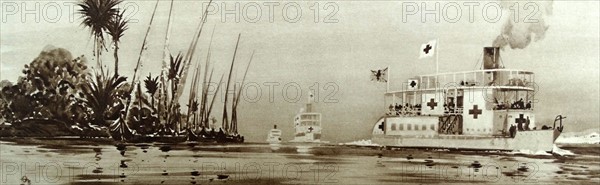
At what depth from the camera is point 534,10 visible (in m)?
3.23

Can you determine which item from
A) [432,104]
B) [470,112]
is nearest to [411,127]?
[432,104]

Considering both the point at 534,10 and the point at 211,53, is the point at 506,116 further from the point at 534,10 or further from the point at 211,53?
the point at 211,53

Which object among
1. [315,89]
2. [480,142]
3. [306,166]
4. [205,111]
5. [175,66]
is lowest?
[306,166]

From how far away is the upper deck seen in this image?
10.5 ft

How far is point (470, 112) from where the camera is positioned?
10.6 ft

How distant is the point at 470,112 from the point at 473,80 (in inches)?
5.9

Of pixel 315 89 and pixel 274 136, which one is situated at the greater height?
pixel 315 89

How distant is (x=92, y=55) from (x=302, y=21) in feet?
3.29

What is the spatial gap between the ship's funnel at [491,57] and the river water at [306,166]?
413mm

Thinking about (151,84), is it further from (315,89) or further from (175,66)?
(315,89)

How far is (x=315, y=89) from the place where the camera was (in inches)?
128

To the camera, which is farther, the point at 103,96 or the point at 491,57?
the point at 103,96

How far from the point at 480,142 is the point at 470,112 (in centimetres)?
15

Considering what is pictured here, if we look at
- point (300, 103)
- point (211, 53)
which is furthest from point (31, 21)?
point (300, 103)
